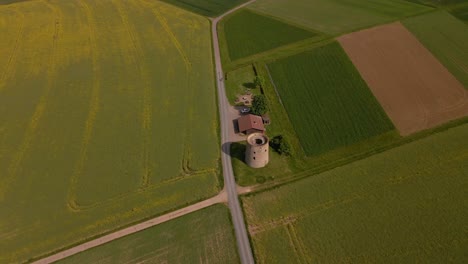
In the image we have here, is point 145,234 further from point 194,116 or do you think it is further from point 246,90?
point 246,90

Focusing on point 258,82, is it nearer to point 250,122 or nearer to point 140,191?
point 250,122

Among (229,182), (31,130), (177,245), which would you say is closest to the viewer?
(177,245)

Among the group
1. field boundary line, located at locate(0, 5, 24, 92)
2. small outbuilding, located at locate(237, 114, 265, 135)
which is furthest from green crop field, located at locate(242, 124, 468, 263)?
field boundary line, located at locate(0, 5, 24, 92)

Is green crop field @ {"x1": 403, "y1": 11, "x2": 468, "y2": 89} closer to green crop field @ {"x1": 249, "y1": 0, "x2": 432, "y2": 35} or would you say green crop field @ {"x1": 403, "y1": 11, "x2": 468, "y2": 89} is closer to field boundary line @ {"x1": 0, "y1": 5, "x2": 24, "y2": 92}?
green crop field @ {"x1": 249, "y1": 0, "x2": 432, "y2": 35}

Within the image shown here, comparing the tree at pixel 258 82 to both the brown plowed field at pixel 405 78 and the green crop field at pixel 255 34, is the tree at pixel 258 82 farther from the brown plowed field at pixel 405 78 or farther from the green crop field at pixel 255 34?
the brown plowed field at pixel 405 78

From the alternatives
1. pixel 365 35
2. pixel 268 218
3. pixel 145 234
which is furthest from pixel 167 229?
pixel 365 35

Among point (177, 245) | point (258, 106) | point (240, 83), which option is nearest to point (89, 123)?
point (240, 83)

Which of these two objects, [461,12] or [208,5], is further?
[208,5]

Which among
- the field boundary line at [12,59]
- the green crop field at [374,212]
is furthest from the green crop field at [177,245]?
the field boundary line at [12,59]
